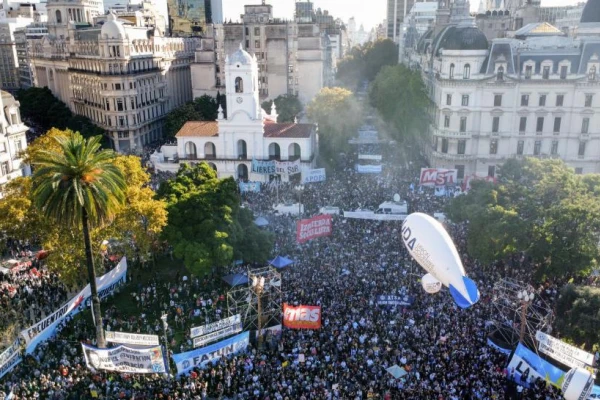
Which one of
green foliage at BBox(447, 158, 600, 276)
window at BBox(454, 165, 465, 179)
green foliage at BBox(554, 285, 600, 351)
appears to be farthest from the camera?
window at BBox(454, 165, 465, 179)

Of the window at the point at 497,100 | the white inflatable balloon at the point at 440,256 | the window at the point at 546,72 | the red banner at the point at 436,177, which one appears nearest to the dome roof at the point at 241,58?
the red banner at the point at 436,177

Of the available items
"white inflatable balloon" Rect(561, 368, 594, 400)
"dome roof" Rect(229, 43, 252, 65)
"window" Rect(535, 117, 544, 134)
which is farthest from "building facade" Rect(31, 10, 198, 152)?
"white inflatable balloon" Rect(561, 368, 594, 400)

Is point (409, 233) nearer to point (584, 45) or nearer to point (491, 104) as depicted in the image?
point (491, 104)

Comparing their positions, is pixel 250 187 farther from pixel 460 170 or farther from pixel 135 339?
pixel 135 339

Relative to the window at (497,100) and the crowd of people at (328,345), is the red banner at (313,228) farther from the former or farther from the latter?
the window at (497,100)

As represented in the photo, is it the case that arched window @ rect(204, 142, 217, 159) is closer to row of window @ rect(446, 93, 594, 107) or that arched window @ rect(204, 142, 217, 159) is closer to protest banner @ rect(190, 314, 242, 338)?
row of window @ rect(446, 93, 594, 107)

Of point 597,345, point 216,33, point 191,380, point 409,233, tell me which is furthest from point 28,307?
point 216,33
